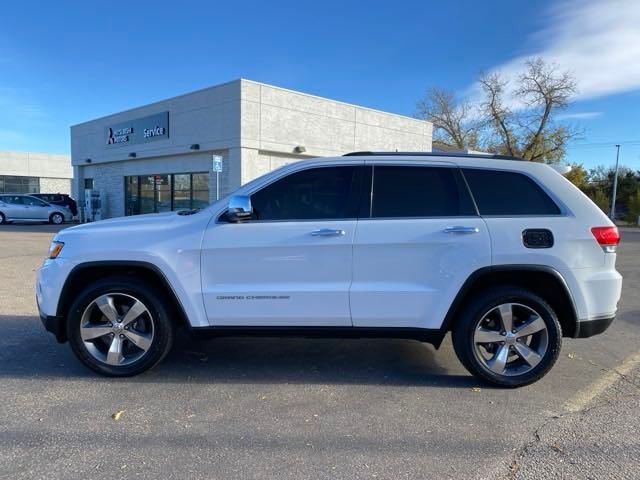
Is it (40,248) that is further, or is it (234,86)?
(234,86)

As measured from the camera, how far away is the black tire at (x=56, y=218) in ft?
74.6

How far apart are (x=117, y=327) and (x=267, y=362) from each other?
4.47 feet

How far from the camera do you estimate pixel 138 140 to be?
21.1 m

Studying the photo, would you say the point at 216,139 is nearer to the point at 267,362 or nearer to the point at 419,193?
the point at 267,362

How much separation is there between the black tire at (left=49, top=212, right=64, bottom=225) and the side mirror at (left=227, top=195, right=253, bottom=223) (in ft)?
74.6

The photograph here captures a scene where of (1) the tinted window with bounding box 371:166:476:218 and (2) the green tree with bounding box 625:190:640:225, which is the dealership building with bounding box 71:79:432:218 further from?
(2) the green tree with bounding box 625:190:640:225

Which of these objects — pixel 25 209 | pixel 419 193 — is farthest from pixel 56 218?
pixel 419 193

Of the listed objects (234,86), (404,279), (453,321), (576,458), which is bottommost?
(576,458)

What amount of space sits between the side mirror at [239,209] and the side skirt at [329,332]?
0.91 meters

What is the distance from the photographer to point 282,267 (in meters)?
3.70

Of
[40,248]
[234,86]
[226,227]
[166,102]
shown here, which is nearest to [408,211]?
[226,227]

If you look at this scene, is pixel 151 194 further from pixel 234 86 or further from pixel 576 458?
pixel 576 458

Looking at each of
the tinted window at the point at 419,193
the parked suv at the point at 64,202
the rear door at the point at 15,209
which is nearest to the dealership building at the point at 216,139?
the parked suv at the point at 64,202

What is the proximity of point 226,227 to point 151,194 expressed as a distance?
62.1 ft
